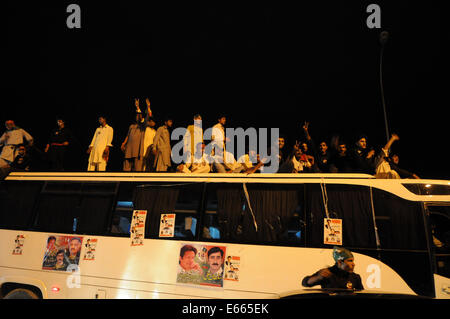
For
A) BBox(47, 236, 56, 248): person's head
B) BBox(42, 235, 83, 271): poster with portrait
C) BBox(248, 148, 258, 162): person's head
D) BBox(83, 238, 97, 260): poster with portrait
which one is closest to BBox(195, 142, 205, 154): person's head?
BBox(248, 148, 258, 162): person's head

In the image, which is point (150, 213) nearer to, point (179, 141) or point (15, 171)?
point (179, 141)

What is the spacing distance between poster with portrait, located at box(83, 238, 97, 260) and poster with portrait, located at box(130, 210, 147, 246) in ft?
2.70

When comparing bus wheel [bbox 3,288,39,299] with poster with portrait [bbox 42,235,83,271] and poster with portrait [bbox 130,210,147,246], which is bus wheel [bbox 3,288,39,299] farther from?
poster with portrait [bbox 130,210,147,246]

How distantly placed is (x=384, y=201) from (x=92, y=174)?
5.92 metres

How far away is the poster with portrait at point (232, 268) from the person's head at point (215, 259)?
13cm

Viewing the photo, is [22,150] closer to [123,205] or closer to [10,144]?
[10,144]

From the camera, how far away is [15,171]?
7.61 m

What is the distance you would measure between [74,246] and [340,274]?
505 centimetres

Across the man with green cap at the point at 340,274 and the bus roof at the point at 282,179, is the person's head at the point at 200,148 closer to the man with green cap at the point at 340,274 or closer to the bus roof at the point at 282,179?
the bus roof at the point at 282,179

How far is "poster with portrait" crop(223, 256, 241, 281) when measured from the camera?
5.32 metres

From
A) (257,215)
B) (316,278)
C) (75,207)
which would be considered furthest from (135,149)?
(316,278)

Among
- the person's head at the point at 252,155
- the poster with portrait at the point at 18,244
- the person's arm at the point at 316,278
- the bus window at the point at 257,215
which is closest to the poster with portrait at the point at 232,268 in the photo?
the bus window at the point at 257,215

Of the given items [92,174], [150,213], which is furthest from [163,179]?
[92,174]
